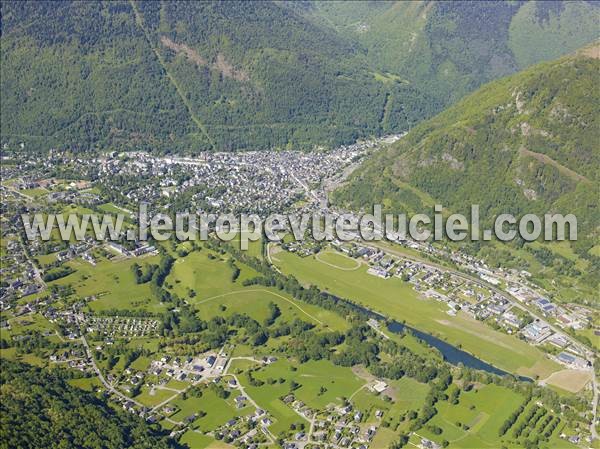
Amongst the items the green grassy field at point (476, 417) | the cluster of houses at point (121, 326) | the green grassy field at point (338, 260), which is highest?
the green grassy field at point (338, 260)

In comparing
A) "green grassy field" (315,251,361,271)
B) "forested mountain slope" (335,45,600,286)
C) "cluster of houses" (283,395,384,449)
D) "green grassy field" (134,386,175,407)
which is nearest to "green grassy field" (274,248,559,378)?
"green grassy field" (315,251,361,271)

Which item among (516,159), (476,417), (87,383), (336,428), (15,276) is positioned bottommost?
(87,383)

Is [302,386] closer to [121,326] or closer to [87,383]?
[87,383]

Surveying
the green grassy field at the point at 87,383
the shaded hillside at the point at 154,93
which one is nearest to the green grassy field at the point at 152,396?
the green grassy field at the point at 87,383

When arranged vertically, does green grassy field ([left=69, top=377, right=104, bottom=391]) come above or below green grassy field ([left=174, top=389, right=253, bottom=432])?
below

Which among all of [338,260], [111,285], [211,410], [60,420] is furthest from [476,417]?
[111,285]

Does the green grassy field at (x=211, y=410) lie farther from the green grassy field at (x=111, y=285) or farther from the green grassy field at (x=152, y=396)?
the green grassy field at (x=111, y=285)

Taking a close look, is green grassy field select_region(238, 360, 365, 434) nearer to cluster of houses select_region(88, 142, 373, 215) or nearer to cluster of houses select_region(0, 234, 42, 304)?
cluster of houses select_region(0, 234, 42, 304)
